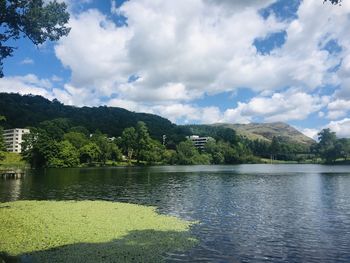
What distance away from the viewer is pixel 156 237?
86.5 ft

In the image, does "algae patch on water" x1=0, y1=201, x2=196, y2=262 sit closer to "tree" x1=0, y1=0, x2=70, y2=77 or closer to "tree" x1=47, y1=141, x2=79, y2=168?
"tree" x1=0, y1=0, x2=70, y2=77

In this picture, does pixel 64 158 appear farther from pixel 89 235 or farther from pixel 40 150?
pixel 89 235

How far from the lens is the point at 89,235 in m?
26.5

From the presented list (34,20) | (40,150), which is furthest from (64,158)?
(34,20)

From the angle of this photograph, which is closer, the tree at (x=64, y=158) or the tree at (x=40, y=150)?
the tree at (x=40, y=150)

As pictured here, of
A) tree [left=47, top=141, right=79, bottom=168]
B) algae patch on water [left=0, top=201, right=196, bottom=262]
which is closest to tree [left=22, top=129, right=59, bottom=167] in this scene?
tree [left=47, top=141, right=79, bottom=168]

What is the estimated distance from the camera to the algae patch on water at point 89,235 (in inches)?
844

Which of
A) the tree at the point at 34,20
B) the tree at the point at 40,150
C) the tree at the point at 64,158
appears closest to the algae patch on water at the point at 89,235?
the tree at the point at 34,20

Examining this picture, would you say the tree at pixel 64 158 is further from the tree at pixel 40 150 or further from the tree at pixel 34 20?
the tree at pixel 34 20

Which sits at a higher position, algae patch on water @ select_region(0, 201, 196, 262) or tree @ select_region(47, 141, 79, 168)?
tree @ select_region(47, 141, 79, 168)

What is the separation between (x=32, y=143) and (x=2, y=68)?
165 m

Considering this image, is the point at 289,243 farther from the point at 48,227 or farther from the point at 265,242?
the point at 48,227

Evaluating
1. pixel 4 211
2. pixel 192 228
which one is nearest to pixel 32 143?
pixel 4 211

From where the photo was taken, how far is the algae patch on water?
21.4m
